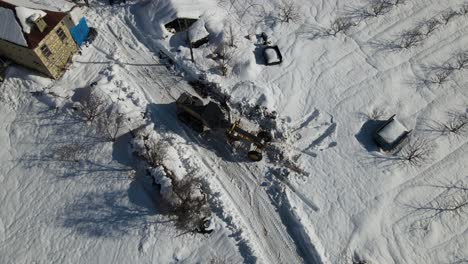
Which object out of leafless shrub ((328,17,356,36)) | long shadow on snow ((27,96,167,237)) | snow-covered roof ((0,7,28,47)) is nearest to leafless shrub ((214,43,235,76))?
leafless shrub ((328,17,356,36))

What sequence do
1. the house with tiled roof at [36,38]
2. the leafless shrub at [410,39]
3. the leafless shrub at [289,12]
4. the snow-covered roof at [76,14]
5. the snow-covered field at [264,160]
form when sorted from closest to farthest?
1. the snow-covered field at [264,160]
2. the house with tiled roof at [36,38]
3. the snow-covered roof at [76,14]
4. the leafless shrub at [410,39]
5. the leafless shrub at [289,12]

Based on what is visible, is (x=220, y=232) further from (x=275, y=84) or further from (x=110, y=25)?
(x=110, y=25)

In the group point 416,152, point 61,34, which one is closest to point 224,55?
point 61,34

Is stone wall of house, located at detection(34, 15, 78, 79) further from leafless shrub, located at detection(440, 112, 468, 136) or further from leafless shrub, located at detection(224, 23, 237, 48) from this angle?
leafless shrub, located at detection(440, 112, 468, 136)

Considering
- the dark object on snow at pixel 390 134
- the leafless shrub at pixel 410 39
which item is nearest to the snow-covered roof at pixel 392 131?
the dark object on snow at pixel 390 134

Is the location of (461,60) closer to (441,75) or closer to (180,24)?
(441,75)

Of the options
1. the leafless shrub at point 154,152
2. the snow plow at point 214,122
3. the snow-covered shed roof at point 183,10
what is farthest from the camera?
the snow-covered shed roof at point 183,10

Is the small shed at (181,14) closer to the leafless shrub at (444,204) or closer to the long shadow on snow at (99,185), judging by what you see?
the long shadow on snow at (99,185)
